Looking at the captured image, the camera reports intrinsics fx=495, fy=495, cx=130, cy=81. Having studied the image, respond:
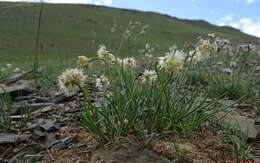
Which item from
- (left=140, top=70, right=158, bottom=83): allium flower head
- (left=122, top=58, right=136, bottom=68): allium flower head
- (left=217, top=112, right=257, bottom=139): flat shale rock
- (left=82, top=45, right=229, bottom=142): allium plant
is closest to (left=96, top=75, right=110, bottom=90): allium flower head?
(left=82, top=45, right=229, bottom=142): allium plant

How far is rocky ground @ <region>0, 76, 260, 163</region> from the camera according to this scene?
3.49 metres

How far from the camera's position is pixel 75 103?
534 centimetres

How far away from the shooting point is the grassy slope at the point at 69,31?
27638 mm

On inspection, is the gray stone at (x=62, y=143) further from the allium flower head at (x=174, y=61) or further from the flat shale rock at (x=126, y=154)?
the allium flower head at (x=174, y=61)

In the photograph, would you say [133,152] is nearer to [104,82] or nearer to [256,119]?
[104,82]

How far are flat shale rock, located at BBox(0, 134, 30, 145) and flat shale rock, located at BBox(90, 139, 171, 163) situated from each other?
2.75 feet

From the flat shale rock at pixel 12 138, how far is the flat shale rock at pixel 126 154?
840 mm

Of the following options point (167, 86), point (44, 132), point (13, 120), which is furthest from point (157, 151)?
point (13, 120)

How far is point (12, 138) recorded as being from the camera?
4.09 meters

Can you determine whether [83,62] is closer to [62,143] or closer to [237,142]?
[62,143]

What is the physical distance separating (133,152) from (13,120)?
1.68 metres

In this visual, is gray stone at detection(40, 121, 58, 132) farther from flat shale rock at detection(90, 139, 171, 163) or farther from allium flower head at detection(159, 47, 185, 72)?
allium flower head at detection(159, 47, 185, 72)

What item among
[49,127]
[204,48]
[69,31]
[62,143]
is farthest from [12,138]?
[69,31]

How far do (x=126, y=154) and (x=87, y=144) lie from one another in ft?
1.42
